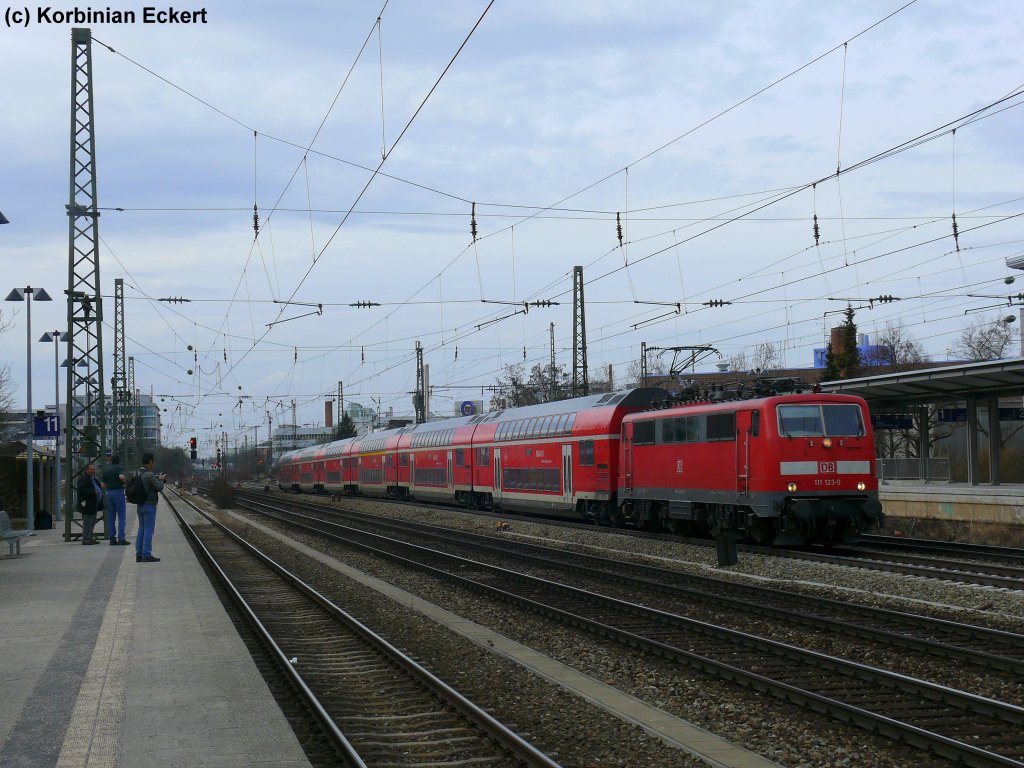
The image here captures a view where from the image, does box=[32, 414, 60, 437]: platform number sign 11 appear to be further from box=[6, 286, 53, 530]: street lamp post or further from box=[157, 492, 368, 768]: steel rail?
box=[157, 492, 368, 768]: steel rail

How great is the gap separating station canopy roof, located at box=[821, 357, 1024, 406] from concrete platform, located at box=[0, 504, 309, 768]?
1660 centimetres

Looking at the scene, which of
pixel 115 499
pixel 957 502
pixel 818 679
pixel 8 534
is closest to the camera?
pixel 818 679

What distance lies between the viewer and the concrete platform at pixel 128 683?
7.11 meters

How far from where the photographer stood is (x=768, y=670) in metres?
10.2

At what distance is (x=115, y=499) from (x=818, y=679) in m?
17.6

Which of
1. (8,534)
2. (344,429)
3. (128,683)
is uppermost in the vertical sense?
(344,429)

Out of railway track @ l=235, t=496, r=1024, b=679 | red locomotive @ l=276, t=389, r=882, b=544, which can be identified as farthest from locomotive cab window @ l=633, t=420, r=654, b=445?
railway track @ l=235, t=496, r=1024, b=679

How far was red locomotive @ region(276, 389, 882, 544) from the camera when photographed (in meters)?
20.5

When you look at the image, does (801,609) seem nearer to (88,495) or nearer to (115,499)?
(88,495)

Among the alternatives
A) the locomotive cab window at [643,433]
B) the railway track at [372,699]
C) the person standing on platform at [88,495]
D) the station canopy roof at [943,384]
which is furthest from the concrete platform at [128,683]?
the station canopy roof at [943,384]

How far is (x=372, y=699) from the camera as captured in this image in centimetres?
956

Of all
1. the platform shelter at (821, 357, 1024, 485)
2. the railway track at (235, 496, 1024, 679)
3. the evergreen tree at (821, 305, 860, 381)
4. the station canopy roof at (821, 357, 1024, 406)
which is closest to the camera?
the railway track at (235, 496, 1024, 679)

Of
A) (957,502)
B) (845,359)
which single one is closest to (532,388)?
(845,359)

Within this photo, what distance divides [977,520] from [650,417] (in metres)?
8.35
